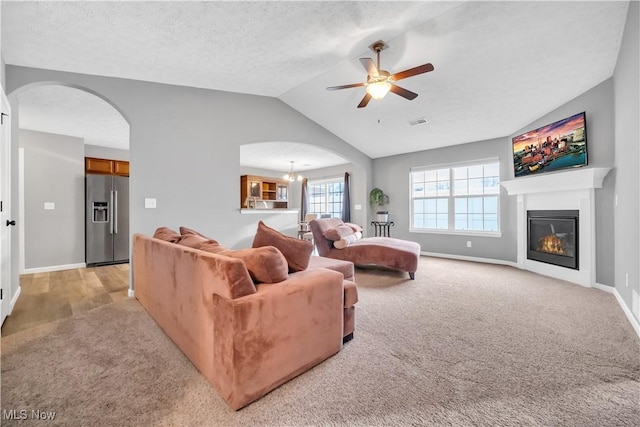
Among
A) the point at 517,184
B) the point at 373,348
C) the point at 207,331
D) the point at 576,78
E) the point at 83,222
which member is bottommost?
the point at 373,348

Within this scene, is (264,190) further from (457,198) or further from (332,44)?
(332,44)

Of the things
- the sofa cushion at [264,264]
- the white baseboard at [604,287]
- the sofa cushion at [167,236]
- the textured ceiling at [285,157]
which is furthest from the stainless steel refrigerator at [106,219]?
the white baseboard at [604,287]

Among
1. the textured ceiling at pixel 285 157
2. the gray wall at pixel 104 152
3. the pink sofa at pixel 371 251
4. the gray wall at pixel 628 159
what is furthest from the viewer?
the textured ceiling at pixel 285 157

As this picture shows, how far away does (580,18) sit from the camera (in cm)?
269

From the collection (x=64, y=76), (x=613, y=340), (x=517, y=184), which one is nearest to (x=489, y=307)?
(x=613, y=340)

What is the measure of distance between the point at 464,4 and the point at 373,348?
311cm

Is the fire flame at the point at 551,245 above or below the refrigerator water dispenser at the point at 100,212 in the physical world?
below

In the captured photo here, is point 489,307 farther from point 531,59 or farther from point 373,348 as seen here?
point 531,59

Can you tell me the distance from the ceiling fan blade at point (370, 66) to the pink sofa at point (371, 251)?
2.38m

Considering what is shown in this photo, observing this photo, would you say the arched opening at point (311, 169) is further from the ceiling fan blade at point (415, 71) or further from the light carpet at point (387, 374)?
the light carpet at point (387, 374)

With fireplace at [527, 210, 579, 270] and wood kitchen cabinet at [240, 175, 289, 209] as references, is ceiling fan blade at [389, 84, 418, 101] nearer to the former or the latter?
fireplace at [527, 210, 579, 270]

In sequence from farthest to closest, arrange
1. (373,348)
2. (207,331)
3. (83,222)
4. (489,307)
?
1. (83,222)
2. (489,307)
3. (373,348)
4. (207,331)

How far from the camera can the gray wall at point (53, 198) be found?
4.75m

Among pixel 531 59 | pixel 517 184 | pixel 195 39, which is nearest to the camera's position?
pixel 195 39
